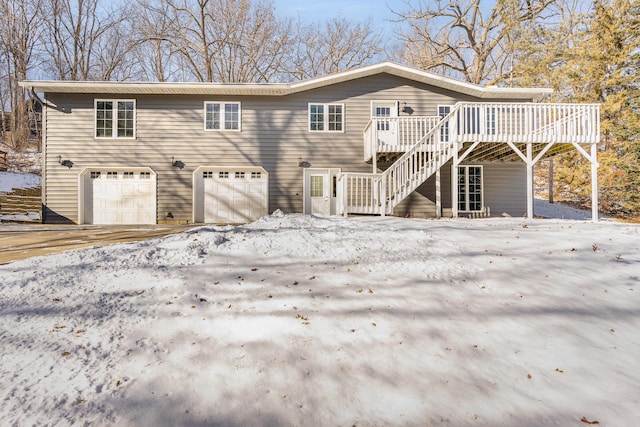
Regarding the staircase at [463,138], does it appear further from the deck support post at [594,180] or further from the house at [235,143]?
the house at [235,143]

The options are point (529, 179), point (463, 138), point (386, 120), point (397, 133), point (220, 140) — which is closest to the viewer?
point (463, 138)

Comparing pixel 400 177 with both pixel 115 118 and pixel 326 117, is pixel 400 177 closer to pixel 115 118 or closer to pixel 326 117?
pixel 326 117

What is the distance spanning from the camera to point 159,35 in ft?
67.9

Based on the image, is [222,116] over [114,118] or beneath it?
over

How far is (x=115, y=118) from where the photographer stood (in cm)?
1190

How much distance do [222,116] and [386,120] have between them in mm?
5949

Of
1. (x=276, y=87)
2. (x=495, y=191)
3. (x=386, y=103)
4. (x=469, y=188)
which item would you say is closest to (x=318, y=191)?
(x=276, y=87)

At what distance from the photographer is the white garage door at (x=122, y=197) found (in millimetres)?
11812

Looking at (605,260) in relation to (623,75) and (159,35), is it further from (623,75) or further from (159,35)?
(159,35)

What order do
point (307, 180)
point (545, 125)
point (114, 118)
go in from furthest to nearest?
point (307, 180) → point (114, 118) → point (545, 125)

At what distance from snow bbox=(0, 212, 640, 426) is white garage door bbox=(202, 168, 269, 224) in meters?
7.47

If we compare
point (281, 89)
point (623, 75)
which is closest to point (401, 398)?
point (281, 89)

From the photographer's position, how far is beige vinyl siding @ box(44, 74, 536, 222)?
1169 cm

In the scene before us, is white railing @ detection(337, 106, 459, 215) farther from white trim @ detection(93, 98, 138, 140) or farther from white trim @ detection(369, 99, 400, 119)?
white trim @ detection(93, 98, 138, 140)
